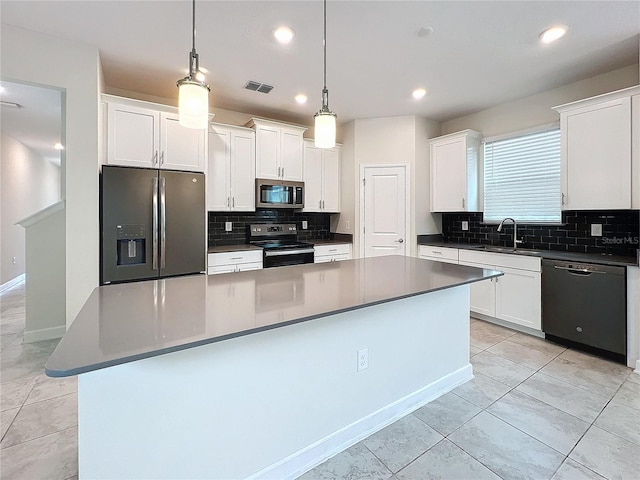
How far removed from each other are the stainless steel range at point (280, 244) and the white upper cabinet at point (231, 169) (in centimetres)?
48

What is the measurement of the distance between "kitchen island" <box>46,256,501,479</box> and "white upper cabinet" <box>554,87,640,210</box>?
6.05 feet

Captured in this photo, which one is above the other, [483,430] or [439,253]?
[439,253]

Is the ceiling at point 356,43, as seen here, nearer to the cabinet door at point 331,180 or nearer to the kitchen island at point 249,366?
the cabinet door at point 331,180

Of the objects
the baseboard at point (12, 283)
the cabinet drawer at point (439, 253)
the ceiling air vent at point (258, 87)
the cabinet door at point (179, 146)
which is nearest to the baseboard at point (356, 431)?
the cabinet drawer at point (439, 253)

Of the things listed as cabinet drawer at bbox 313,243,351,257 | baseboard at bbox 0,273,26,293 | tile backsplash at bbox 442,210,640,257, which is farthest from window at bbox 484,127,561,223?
baseboard at bbox 0,273,26,293

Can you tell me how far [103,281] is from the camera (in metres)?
2.89

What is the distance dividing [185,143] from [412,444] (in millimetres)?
3414

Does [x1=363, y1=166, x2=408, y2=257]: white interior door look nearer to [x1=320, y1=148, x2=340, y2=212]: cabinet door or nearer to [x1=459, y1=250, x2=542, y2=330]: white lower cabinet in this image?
[x1=320, y1=148, x2=340, y2=212]: cabinet door

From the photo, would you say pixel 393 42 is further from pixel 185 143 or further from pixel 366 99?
pixel 185 143

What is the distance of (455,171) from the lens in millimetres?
4273

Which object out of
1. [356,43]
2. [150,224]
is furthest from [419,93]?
[150,224]

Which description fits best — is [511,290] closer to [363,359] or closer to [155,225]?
[363,359]

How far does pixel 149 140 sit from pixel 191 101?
213 cm

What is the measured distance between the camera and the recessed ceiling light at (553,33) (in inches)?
95.7
